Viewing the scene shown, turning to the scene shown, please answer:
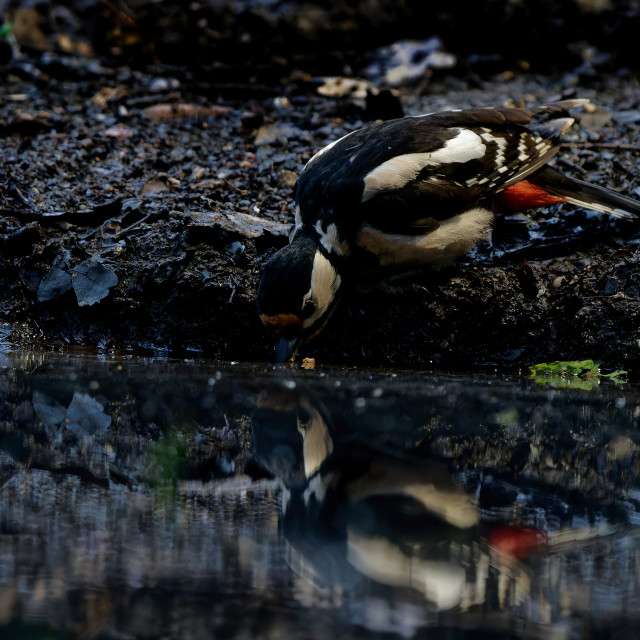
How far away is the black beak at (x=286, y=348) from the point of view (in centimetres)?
359

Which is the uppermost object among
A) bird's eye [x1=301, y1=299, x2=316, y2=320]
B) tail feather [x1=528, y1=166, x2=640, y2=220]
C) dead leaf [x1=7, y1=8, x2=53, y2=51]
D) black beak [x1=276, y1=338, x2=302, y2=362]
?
dead leaf [x1=7, y1=8, x2=53, y2=51]

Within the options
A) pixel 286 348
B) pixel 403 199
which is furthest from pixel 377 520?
Answer: pixel 403 199

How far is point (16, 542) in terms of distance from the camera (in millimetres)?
1437

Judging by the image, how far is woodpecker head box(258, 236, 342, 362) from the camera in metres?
3.45

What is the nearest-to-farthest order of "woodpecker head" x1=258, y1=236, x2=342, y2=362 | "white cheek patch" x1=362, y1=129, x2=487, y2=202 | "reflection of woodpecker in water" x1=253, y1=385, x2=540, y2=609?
"reflection of woodpecker in water" x1=253, y1=385, x2=540, y2=609
"woodpecker head" x1=258, y1=236, x2=342, y2=362
"white cheek patch" x1=362, y1=129, x2=487, y2=202

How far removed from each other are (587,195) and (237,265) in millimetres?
1900

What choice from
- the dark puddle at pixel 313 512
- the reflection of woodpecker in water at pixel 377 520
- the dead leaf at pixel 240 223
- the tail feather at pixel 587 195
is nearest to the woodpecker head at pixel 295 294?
the dead leaf at pixel 240 223

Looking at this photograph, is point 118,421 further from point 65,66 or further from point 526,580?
point 65,66

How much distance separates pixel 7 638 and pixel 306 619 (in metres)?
0.42

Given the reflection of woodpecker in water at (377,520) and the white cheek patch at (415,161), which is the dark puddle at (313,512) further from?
the white cheek patch at (415,161)

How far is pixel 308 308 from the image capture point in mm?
3533

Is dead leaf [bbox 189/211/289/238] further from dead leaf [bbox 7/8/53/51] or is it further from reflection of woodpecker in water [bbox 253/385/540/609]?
dead leaf [bbox 7/8/53/51]

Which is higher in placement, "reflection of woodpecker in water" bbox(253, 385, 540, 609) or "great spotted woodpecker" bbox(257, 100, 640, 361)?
"great spotted woodpecker" bbox(257, 100, 640, 361)

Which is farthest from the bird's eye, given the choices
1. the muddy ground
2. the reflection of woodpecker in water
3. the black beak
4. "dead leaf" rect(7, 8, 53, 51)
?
"dead leaf" rect(7, 8, 53, 51)
